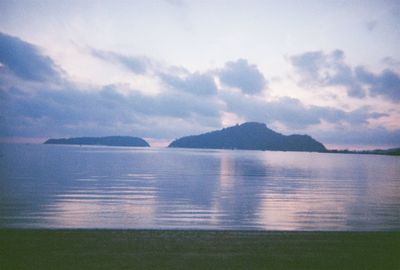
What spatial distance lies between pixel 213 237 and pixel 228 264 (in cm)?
248

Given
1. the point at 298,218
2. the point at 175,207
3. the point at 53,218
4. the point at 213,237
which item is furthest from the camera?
the point at 175,207

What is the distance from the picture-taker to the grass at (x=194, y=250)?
30.4ft

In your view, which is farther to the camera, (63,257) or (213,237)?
(213,237)

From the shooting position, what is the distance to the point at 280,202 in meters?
26.6

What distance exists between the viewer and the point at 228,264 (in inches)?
367

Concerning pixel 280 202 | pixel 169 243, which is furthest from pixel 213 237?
pixel 280 202

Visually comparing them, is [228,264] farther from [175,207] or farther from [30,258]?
[175,207]

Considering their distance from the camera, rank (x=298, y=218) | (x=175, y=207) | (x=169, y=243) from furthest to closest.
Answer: (x=175, y=207) → (x=298, y=218) → (x=169, y=243)

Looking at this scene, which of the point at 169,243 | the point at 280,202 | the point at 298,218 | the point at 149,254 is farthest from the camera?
the point at 280,202

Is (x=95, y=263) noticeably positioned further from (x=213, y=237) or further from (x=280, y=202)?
(x=280, y=202)

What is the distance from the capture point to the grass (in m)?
9.26

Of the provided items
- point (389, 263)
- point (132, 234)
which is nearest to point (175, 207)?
point (132, 234)

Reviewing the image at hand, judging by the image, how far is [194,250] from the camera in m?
10.4

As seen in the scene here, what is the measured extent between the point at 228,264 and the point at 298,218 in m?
11.1
